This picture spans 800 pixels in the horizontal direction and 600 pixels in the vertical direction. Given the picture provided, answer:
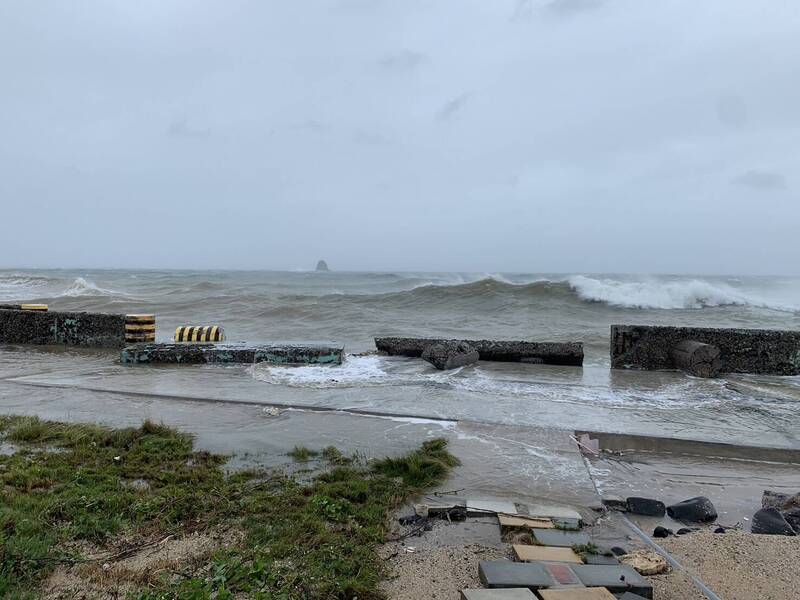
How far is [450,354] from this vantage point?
1028 cm

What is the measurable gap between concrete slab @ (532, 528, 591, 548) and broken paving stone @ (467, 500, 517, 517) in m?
0.33

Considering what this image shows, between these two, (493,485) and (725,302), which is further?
(725,302)

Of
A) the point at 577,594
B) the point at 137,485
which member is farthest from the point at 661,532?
the point at 137,485

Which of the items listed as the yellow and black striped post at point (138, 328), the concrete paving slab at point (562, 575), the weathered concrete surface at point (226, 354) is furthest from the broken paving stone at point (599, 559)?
the yellow and black striped post at point (138, 328)

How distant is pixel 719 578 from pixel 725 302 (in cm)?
2858

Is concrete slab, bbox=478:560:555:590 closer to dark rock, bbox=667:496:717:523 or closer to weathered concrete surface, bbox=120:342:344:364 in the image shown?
dark rock, bbox=667:496:717:523

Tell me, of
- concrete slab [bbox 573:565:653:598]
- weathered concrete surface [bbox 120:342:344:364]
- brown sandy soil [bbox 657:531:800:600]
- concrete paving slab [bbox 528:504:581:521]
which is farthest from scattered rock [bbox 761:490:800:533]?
weathered concrete surface [bbox 120:342:344:364]

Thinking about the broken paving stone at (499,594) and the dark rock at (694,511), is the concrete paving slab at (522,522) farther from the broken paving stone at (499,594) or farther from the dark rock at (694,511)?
the dark rock at (694,511)

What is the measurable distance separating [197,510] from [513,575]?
7.09 ft

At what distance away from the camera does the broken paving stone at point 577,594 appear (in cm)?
250

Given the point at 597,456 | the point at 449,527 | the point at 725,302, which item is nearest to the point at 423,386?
the point at 597,456

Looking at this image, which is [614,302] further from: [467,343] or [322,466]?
[322,466]

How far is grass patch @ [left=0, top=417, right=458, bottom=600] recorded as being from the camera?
2.71 m

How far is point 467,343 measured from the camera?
11102mm
